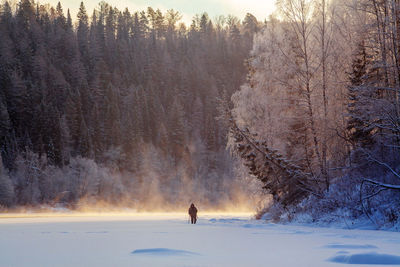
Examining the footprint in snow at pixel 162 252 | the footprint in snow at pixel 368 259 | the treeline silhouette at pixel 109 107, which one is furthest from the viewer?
the treeline silhouette at pixel 109 107

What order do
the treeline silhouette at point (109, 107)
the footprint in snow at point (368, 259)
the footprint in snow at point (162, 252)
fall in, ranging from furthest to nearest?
the treeline silhouette at point (109, 107) → the footprint in snow at point (162, 252) → the footprint in snow at point (368, 259)

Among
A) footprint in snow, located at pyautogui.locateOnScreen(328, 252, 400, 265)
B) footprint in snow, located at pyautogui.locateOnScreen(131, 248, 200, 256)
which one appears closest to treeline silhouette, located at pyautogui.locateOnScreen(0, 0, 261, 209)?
footprint in snow, located at pyautogui.locateOnScreen(131, 248, 200, 256)

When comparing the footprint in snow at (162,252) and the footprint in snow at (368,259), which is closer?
the footprint in snow at (368,259)

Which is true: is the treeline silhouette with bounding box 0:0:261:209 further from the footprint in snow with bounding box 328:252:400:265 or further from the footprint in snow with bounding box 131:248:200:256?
the footprint in snow with bounding box 328:252:400:265

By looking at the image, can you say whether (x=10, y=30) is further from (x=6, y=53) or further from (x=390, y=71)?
(x=390, y=71)

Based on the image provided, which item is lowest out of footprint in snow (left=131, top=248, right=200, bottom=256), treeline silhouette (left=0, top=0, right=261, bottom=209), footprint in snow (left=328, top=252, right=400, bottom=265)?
footprint in snow (left=328, top=252, right=400, bottom=265)

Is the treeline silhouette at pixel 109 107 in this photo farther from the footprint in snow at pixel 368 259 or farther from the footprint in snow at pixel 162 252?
the footprint in snow at pixel 368 259

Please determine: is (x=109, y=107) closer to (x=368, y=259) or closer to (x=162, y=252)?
(x=162, y=252)

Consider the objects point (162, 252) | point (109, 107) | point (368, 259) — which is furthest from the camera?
point (109, 107)

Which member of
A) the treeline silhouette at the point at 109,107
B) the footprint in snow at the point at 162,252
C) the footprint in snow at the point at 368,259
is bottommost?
the footprint in snow at the point at 368,259

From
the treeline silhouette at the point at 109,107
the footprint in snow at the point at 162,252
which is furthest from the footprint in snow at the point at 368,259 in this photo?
the treeline silhouette at the point at 109,107

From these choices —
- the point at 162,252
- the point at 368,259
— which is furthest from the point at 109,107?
the point at 368,259

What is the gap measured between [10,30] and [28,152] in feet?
135

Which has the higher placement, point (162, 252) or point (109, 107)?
point (109, 107)
